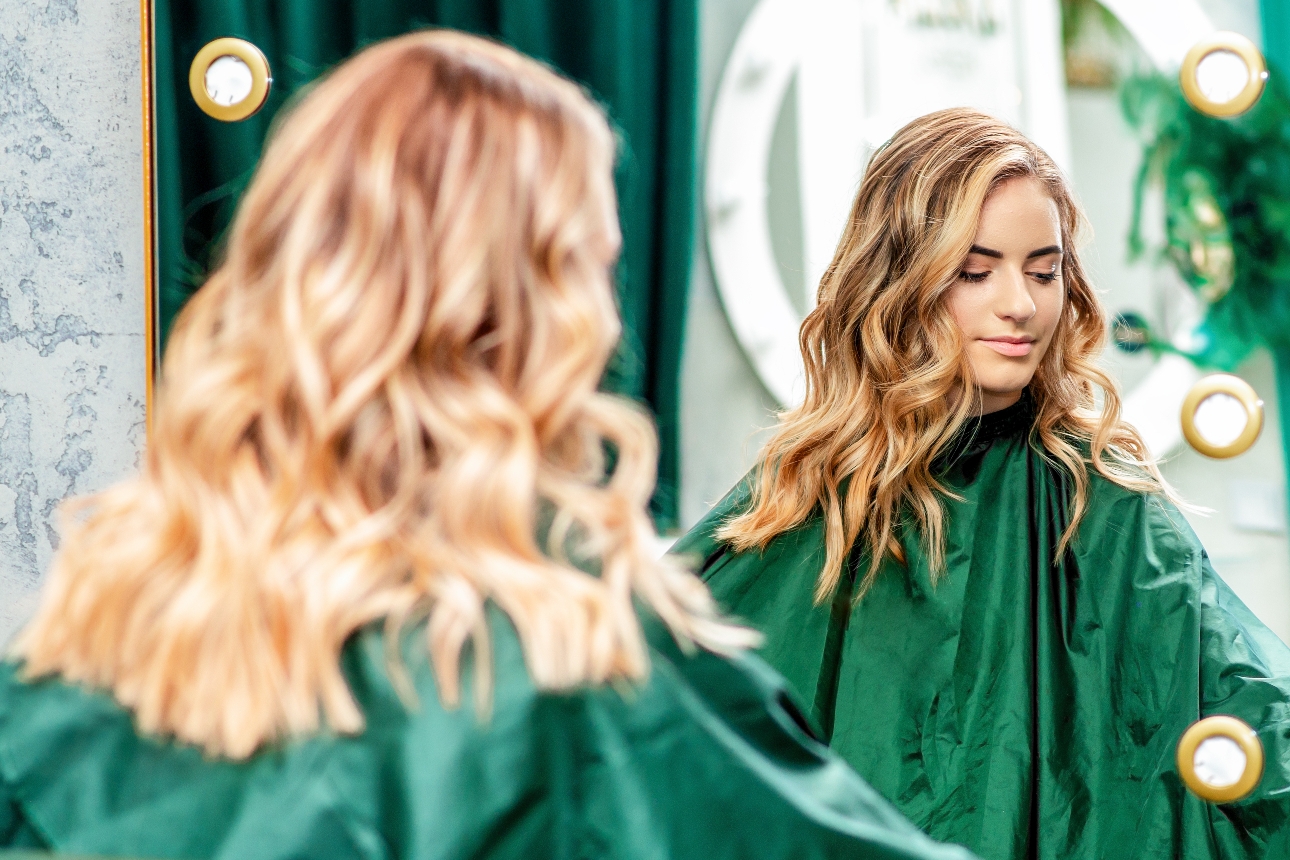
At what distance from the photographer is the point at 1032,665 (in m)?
1.44

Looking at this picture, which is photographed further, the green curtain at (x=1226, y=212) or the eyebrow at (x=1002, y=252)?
the green curtain at (x=1226, y=212)

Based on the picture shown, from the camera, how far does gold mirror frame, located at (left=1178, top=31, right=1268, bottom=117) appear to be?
1428 mm

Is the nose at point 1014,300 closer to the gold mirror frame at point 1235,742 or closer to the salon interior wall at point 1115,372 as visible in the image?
the salon interior wall at point 1115,372

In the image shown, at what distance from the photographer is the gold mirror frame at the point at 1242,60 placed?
1.43 metres

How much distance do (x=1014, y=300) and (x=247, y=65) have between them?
0.89 meters

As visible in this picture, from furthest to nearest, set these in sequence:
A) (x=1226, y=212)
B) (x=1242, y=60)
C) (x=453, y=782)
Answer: (x=1226, y=212) < (x=1242, y=60) < (x=453, y=782)

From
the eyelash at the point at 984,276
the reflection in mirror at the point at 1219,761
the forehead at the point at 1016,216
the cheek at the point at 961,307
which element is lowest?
the reflection in mirror at the point at 1219,761

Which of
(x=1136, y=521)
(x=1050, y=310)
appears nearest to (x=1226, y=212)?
(x=1050, y=310)

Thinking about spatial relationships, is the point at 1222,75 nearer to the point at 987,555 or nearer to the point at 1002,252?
the point at 1002,252

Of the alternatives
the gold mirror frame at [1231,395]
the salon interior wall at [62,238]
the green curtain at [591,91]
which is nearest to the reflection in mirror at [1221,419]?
the gold mirror frame at [1231,395]

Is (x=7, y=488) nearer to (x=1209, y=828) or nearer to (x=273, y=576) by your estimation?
(x=273, y=576)

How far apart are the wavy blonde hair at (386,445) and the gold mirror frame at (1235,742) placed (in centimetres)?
66

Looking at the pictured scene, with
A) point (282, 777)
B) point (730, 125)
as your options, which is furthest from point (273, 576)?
point (730, 125)

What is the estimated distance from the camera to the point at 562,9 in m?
1.56
